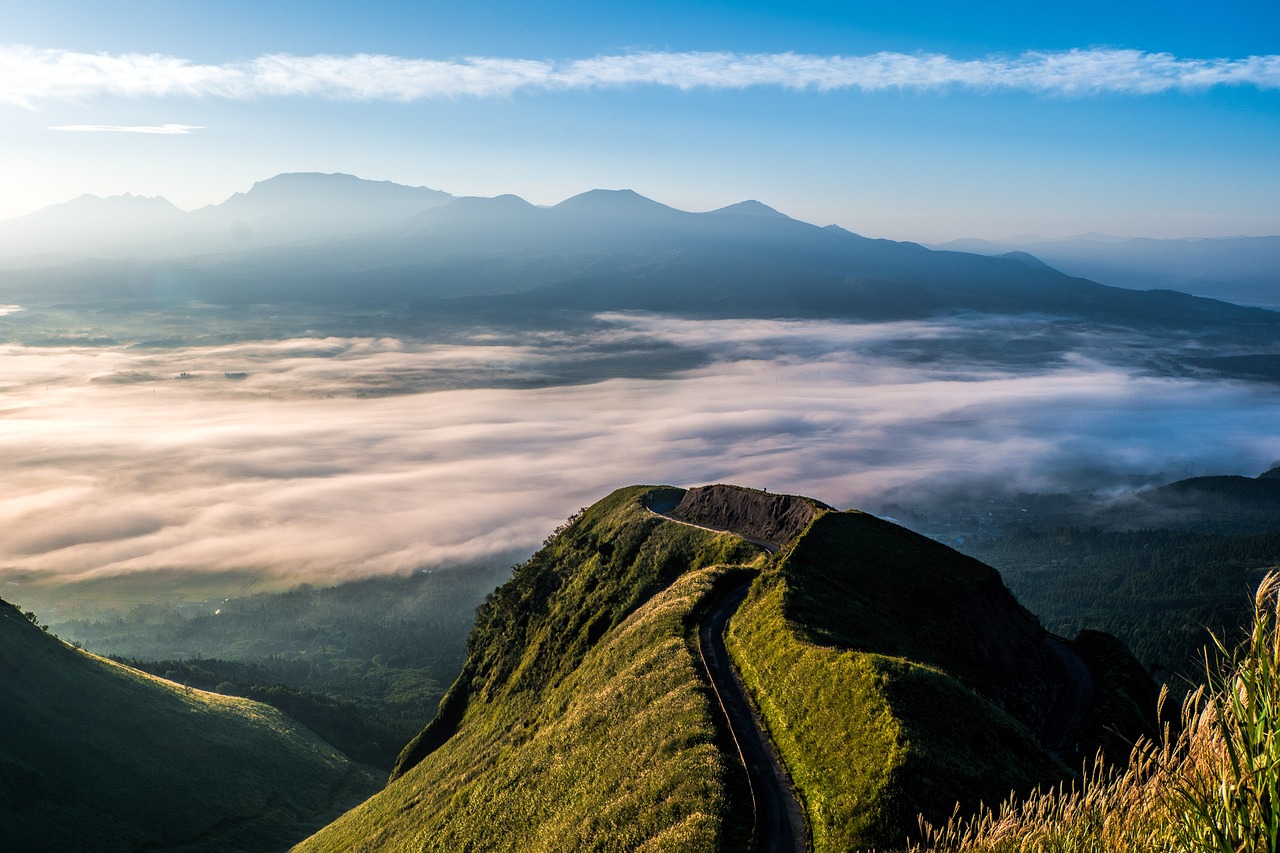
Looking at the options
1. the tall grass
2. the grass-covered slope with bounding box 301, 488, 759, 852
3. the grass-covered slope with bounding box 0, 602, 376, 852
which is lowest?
Result: the grass-covered slope with bounding box 0, 602, 376, 852

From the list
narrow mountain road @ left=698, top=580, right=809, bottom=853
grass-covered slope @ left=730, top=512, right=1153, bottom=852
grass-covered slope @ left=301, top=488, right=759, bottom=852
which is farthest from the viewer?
grass-covered slope @ left=301, top=488, right=759, bottom=852

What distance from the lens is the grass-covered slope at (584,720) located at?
122 ft

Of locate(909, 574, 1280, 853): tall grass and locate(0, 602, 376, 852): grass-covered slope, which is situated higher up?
locate(909, 574, 1280, 853): tall grass

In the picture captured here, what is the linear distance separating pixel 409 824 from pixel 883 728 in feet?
170

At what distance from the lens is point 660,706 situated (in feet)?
154

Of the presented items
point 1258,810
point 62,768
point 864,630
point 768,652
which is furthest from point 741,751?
point 62,768

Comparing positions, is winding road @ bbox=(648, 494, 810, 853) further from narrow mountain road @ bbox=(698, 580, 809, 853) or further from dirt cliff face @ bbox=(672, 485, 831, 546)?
dirt cliff face @ bbox=(672, 485, 831, 546)

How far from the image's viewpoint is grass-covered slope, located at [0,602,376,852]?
9856cm

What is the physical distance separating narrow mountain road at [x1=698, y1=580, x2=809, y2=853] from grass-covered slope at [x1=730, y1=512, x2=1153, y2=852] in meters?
0.66

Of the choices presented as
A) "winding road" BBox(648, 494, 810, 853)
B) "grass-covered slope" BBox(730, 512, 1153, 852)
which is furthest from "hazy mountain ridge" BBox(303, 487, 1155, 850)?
"winding road" BBox(648, 494, 810, 853)

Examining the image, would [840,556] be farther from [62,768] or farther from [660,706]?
[62,768]

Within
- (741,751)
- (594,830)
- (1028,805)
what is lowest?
(594,830)

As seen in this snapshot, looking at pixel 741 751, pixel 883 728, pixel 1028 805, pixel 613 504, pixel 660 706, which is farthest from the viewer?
pixel 613 504

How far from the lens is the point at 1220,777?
37.2 ft
